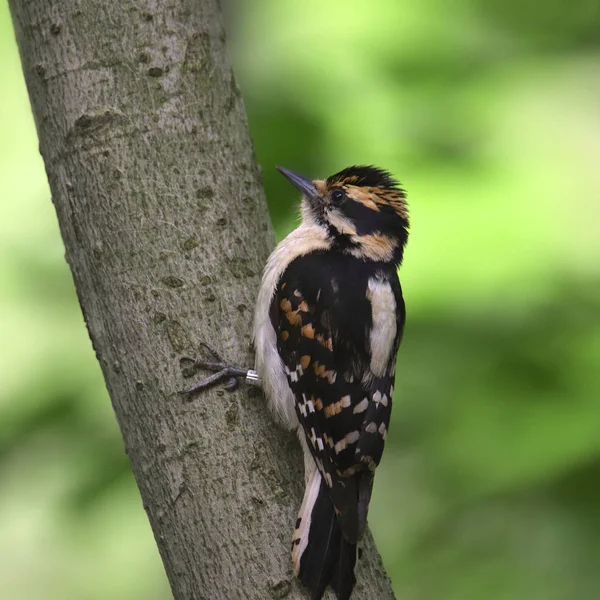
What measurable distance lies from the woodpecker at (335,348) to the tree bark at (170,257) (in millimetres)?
55

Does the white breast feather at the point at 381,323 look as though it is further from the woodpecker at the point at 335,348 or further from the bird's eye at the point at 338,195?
the bird's eye at the point at 338,195

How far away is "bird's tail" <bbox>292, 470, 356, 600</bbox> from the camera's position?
1854 mm

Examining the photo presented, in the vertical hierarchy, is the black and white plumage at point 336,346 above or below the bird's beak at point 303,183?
below

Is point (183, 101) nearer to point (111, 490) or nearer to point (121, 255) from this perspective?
point (121, 255)

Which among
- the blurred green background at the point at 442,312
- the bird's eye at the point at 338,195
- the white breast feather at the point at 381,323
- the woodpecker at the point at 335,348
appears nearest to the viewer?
the woodpecker at the point at 335,348

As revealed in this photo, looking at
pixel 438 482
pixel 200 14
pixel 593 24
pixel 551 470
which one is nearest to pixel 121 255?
pixel 200 14

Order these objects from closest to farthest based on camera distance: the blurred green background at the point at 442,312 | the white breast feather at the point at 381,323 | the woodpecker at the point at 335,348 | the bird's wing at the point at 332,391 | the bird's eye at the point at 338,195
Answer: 1. the woodpecker at the point at 335,348
2. the bird's wing at the point at 332,391
3. the white breast feather at the point at 381,323
4. the blurred green background at the point at 442,312
5. the bird's eye at the point at 338,195

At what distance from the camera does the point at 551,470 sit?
2406 mm

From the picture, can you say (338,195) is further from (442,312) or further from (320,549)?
(320,549)

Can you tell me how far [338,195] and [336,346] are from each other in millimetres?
615

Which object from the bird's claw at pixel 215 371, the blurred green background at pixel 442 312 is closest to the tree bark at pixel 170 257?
the bird's claw at pixel 215 371

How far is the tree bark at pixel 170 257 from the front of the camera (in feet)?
6.27

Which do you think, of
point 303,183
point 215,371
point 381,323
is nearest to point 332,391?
point 381,323

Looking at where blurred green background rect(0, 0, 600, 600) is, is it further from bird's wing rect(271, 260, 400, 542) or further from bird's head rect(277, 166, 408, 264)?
bird's wing rect(271, 260, 400, 542)
